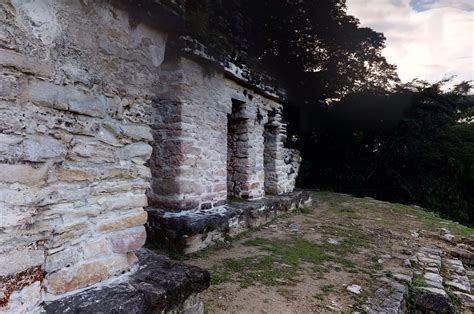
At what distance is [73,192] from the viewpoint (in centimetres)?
184

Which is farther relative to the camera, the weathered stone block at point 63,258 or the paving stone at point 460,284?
the paving stone at point 460,284

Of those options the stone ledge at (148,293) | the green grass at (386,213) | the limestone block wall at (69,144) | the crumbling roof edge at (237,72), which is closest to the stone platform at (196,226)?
the stone ledge at (148,293)

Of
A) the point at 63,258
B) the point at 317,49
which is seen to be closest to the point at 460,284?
the point at 63,258

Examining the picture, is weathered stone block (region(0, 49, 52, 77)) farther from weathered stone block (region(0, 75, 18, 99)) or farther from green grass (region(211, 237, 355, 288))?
green grass (region(211, 237, 355, 288))

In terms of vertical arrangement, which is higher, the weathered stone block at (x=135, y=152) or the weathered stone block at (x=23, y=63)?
the weathered stone block at (x=23, y=63)

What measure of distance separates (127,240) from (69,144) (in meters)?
0.74

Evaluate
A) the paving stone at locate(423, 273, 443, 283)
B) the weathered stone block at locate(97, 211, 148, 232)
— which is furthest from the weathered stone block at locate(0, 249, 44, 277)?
the paving stone at locate(423, 273, 443, 283)

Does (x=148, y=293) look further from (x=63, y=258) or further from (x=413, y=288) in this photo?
(x=413, y=288)

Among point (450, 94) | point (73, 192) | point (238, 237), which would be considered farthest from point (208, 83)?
point (450, 94)

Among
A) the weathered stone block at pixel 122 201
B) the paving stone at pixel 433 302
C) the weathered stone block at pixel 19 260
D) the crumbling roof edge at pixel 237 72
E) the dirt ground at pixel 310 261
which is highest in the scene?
the crumbling roof edge at pixel 237 72

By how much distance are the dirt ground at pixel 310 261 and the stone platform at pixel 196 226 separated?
164 millimetres

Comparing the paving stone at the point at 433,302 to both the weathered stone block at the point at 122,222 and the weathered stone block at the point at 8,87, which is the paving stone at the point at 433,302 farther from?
the weathered stone block at the point at 8,87

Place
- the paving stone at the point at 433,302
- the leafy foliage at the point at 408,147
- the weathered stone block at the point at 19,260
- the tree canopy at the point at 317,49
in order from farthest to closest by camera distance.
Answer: the leafy foliage at the point at 408,147
the tree canopy at the point at 317,49
the paving stone at the point at 433,302
the weathered stone block at the point at 19,260

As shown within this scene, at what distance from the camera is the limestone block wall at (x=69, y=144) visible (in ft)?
5.13
